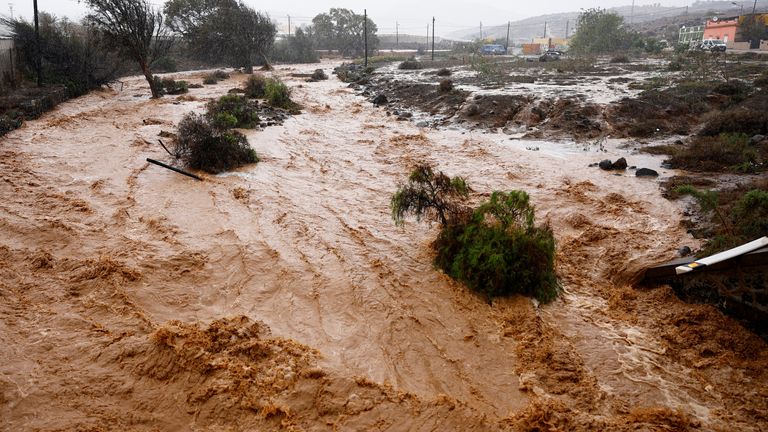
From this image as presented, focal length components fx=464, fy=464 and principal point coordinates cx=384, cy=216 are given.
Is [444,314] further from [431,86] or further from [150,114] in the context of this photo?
[431,86]

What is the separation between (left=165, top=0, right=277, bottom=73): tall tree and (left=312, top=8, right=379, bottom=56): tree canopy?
22.1 meters

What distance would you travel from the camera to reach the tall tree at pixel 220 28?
37812mm

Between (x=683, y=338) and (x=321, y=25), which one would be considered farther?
(x=321, y=25)

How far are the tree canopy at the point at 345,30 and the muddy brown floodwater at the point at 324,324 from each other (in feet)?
181

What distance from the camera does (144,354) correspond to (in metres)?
5.16

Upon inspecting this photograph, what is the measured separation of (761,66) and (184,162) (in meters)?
26.7

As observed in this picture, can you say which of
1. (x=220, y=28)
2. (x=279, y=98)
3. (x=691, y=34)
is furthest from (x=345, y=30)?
(x=279, y=98)

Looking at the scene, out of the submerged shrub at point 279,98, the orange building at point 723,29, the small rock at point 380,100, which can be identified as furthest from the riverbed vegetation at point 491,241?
the orange building at point 723,29

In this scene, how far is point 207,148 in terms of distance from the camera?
12336mm

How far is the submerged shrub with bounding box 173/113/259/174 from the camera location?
482 inches

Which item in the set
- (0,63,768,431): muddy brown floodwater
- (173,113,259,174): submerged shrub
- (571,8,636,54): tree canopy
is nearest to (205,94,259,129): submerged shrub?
(173,113,259,174): submerged shrub

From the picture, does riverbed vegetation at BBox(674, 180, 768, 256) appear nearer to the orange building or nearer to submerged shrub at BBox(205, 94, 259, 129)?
submerged shrub at BBox(205, 94, 259, 129)

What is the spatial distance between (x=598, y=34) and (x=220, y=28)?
34.4 m

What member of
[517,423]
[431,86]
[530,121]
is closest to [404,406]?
[517,423]
